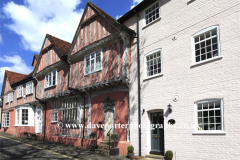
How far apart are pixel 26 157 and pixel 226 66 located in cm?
1098

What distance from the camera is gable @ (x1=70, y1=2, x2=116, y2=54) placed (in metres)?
14.3

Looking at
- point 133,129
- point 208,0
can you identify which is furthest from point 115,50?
point 208,0

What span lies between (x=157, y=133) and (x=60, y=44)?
14.1m

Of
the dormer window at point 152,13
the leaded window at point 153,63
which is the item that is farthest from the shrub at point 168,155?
the dormer window at point 152,13

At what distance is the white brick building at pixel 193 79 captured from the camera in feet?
26.7

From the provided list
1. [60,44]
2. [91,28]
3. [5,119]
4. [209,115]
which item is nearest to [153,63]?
[209,115]

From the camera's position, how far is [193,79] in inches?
371

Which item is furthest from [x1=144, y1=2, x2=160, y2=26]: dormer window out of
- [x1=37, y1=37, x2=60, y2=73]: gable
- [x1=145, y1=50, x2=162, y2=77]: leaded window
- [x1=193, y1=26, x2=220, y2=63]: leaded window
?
[x1=37, y1=37, x2=60, y2=73]: gable

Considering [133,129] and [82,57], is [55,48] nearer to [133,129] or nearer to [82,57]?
[82,57]

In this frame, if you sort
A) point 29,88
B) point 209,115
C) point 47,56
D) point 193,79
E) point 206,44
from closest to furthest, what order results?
1. point 209,115
2. point 206,44
3. point 193,79
4. point 47,56
5. point 29,88

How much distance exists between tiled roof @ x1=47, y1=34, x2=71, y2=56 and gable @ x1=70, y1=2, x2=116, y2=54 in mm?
2486

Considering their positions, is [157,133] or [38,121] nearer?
[157,133]

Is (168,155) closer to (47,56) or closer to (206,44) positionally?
(206,44)

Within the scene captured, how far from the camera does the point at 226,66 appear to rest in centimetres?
833
